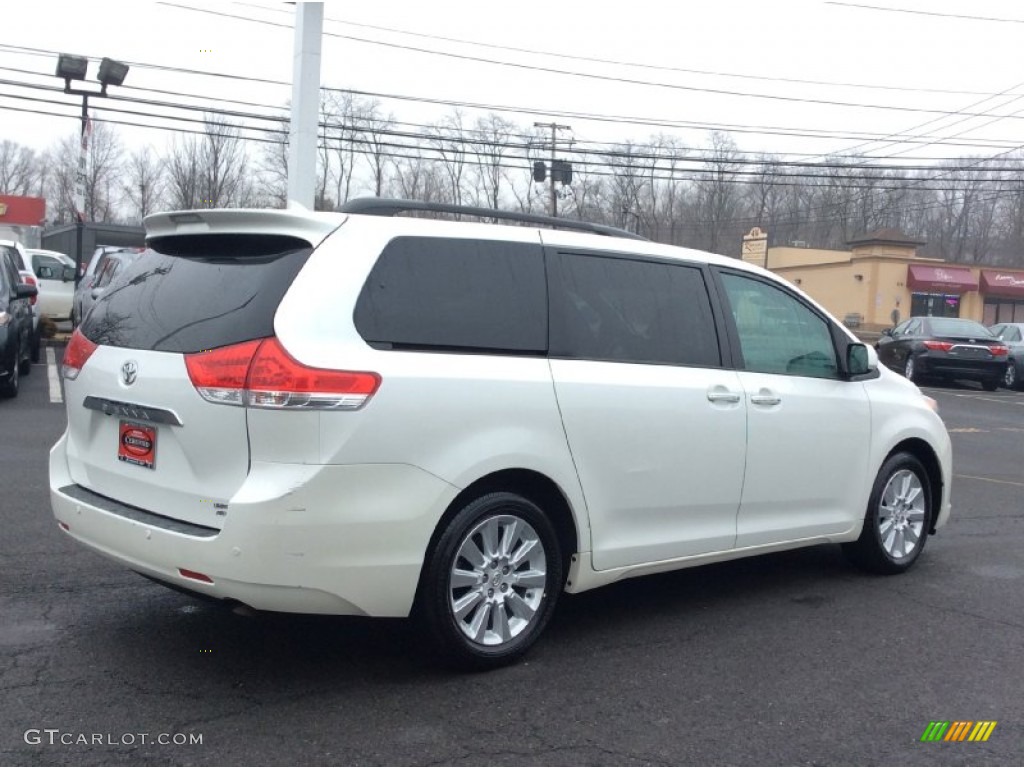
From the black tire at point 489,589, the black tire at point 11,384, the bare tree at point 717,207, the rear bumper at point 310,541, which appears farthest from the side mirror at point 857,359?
the bare tree at point 717,207

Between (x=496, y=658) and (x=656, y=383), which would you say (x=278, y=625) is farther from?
(x=656, y=383)

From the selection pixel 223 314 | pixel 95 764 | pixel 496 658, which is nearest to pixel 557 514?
pixel 496 658

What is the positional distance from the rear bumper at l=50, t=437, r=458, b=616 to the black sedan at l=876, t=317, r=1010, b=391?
20.1 metres

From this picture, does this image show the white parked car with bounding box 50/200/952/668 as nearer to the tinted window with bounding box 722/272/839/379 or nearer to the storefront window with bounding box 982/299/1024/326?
the tinted window with bounding box 722/272/839/379

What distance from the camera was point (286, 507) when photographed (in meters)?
3.79

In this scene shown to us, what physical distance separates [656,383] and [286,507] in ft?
6.39

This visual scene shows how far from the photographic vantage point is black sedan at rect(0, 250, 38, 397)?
11938 mm

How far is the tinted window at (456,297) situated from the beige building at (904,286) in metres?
45.9

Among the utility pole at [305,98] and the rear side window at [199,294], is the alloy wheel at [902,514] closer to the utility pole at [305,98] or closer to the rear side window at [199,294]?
the rear side window at [199,294]

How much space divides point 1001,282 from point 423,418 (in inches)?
2081

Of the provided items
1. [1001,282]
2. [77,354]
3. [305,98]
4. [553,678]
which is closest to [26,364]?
[305,98]

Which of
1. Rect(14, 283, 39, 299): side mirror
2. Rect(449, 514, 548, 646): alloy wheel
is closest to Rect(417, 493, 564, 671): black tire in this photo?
Rect(449, 514, 548, 646): alloy wheel

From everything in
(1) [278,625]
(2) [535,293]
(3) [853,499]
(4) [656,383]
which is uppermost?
(2) [535,293]

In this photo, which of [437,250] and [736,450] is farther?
[736,450]
